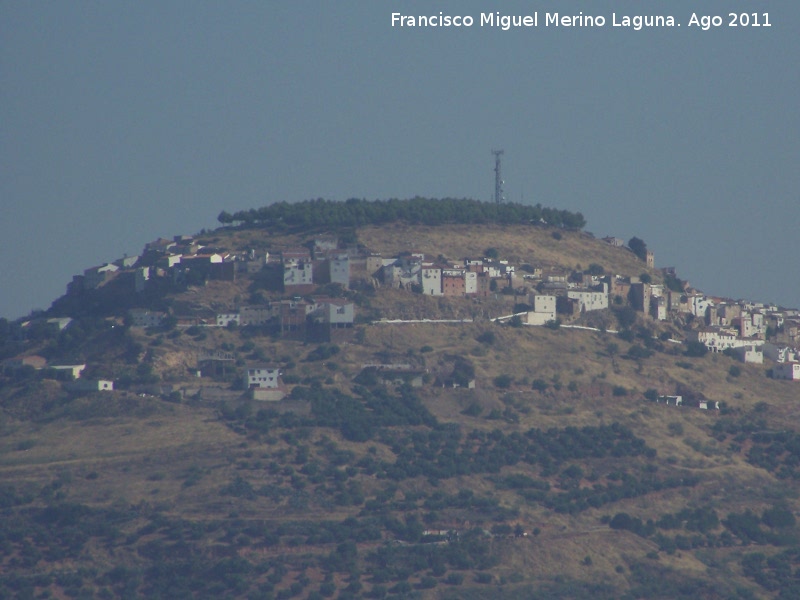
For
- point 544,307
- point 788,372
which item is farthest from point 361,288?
point 788,372

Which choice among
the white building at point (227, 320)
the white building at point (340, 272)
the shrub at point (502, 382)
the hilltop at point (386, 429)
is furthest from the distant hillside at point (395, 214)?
the shrub at point (502, 382)

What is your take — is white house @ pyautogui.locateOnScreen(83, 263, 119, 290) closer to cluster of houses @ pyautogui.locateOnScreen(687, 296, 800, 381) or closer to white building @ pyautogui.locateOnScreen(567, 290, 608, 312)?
white building @ pyautogui.locateOnScreen(567, 290, 608, 312)

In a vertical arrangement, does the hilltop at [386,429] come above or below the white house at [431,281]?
below

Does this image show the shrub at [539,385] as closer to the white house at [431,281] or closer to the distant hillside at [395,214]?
the white house at [431,281]

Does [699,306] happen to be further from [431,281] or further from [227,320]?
[227,320]

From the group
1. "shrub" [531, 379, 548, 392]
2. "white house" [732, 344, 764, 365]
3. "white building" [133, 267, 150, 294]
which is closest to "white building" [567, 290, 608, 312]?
"white house" [732, 344, 764, 365]

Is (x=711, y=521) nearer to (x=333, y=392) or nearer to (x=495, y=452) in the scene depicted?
(x=495, y=452)

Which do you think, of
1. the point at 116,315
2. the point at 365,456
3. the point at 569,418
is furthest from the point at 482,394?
the point at 116,315
